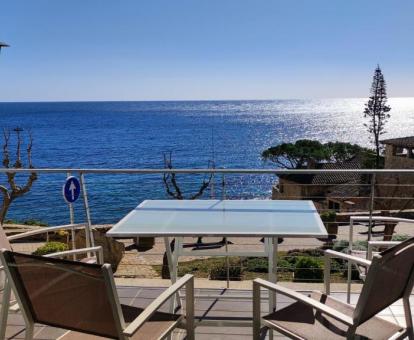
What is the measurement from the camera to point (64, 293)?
1697 millimetres

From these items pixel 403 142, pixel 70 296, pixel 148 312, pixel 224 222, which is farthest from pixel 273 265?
pixel 403 142

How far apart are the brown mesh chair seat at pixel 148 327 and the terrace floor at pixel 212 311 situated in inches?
28.6

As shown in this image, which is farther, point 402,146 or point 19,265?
point 402,146

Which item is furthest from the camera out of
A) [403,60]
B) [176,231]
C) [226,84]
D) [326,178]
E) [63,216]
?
[226,84]

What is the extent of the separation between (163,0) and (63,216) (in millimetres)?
12416

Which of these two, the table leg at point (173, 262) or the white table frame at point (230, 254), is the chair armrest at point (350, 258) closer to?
the white table frame at point (230, 254)

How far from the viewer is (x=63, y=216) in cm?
2488

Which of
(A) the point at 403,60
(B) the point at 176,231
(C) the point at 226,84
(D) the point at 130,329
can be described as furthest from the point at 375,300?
(C) the point at 226,84

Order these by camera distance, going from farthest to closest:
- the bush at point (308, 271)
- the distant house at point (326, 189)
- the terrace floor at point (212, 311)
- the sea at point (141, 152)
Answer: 1. the distant house at point (326, 189)
2. the sea at point (141, 152)
3. the bush at point (308, 271)
4. the terrace floor at point (212, 311)

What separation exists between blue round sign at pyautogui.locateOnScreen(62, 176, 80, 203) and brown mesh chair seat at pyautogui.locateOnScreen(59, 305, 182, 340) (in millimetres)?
1914

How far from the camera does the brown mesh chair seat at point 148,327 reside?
6.23ft

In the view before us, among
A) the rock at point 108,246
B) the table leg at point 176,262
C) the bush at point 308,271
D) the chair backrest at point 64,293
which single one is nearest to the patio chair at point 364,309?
the chair backrest at point 64,293

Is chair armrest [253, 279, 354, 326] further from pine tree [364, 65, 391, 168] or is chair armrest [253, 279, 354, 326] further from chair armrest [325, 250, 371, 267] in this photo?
pine tree [364, 65, 391, 168]

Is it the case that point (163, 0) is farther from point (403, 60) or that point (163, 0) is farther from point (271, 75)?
point (271, 75)
